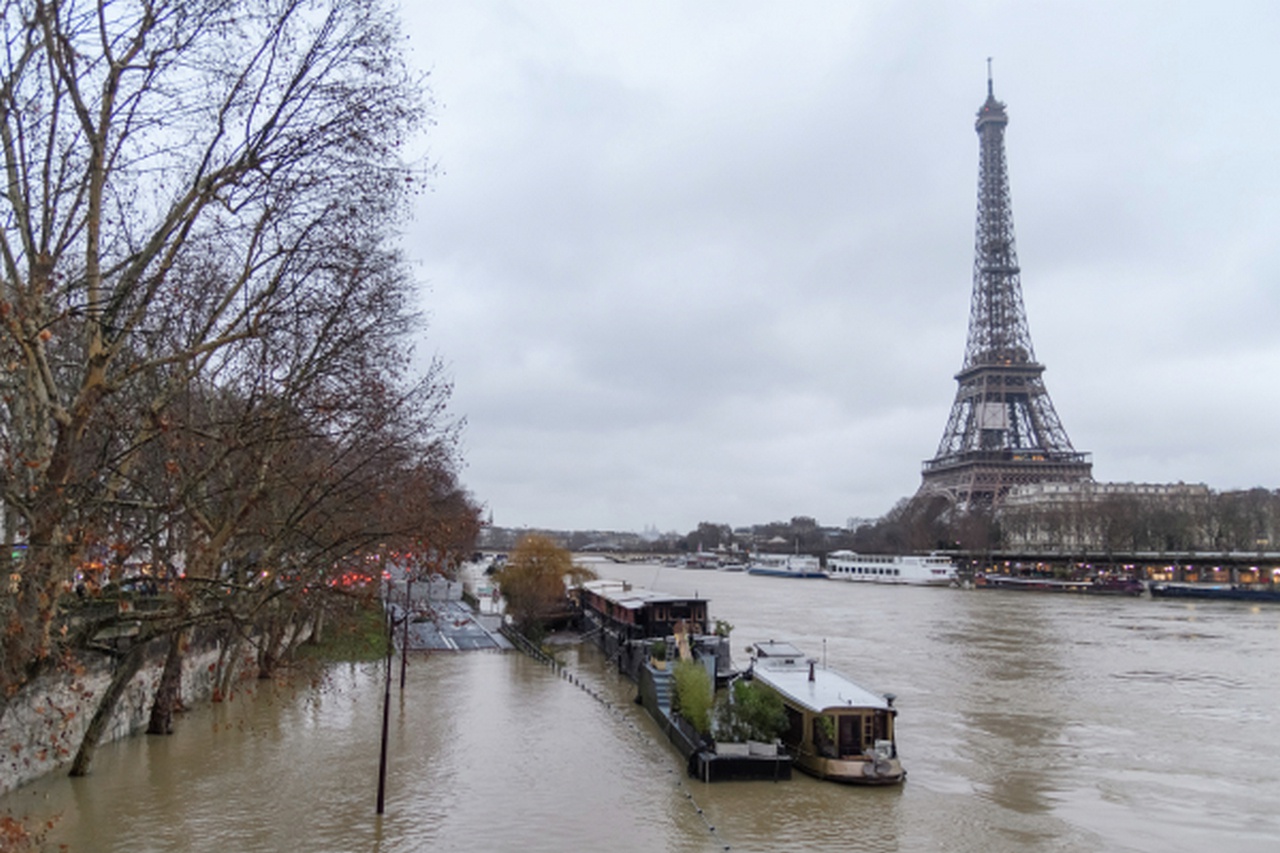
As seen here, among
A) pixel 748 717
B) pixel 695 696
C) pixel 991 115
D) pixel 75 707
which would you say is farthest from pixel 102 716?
pixel 991 115

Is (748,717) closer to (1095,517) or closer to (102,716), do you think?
(102,716)

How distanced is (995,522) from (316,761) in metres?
132

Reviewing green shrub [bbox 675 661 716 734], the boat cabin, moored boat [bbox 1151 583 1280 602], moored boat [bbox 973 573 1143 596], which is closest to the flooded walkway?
the boat cabin

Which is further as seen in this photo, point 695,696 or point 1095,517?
point 1095,517

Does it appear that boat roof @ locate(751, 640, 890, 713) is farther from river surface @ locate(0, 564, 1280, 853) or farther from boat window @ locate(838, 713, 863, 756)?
river surface @ locate(0, 564, 1280, 853)

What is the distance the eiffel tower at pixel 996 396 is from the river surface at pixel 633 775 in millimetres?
108587

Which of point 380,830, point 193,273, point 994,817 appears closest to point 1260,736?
point 994,817

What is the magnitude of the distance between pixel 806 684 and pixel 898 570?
98.8 m

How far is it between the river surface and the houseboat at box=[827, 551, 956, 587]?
76.1 metres

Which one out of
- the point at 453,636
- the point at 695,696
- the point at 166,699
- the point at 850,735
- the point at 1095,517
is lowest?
the point at 453,636

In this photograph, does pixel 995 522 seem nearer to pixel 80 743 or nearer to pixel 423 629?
pixel 423 629

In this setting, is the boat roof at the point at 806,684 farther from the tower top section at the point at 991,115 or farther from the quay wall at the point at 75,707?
the tower top section at the point at 991,115

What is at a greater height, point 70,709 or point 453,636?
point 70,709

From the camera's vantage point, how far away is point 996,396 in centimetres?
15300
